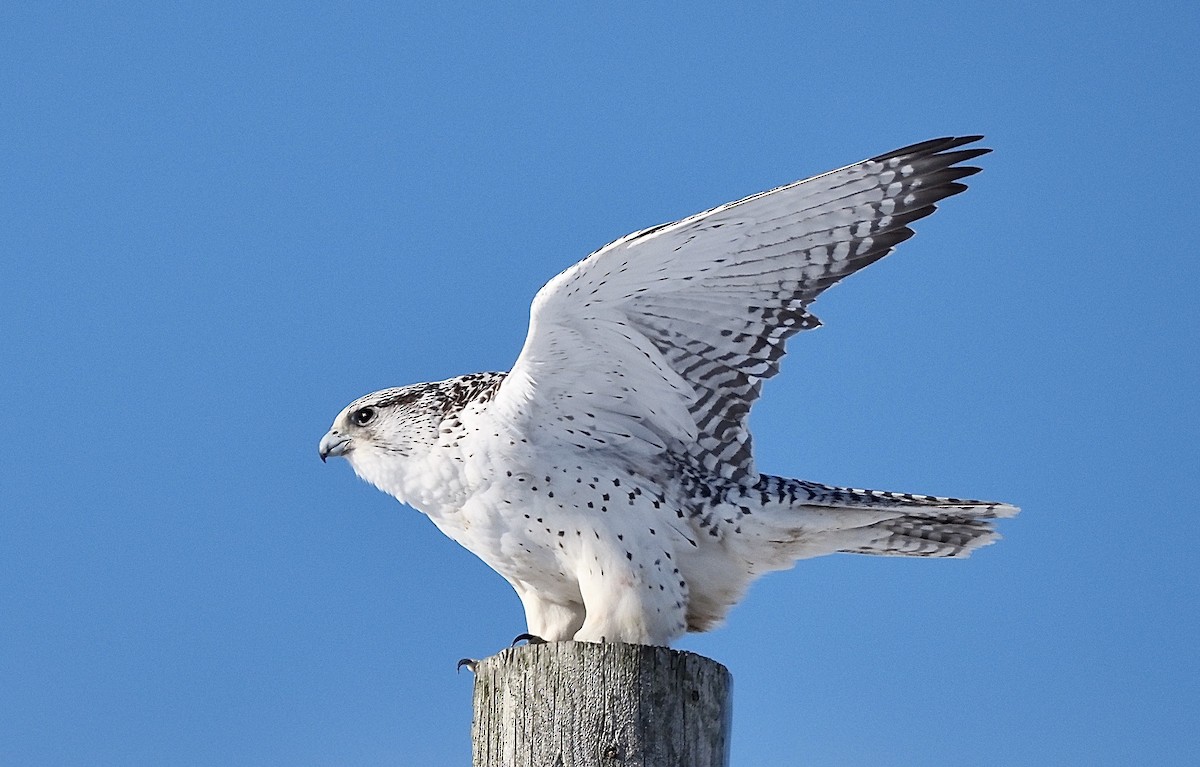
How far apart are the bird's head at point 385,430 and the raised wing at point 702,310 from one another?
0.36 m

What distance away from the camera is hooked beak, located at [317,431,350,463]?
4734 mm

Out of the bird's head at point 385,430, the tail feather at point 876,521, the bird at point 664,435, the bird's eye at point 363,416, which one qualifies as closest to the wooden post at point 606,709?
the bird at point 664,435

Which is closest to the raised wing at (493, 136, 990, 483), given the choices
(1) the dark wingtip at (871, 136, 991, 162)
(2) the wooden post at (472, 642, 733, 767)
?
(1) the dark wingtip at (871, 136, 991, 162)

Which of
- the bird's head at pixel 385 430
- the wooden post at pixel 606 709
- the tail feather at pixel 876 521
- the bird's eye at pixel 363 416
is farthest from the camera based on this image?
the bird's eye at pixel 363 416

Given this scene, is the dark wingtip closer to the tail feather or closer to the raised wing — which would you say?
the raised wing

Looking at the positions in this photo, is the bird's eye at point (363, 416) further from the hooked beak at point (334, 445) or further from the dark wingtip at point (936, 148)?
the dark wingtip at point (936, 148)

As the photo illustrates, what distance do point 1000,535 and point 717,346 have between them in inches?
52.7

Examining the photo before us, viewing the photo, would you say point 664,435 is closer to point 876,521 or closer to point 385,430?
point 876,521

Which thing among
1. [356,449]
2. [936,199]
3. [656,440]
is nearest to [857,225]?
[936,199]

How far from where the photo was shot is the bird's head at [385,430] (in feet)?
14.8

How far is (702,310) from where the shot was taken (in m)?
4.29

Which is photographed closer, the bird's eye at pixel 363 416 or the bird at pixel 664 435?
the bird at pixel 664 435

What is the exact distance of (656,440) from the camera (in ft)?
14.4

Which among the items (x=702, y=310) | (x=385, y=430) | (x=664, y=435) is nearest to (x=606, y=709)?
(x=664, y=435)
